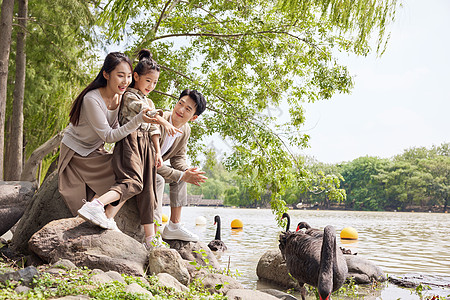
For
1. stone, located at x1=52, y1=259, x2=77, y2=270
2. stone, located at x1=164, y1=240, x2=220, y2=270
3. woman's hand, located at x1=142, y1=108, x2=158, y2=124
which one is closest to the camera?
stone, located at x1=52, y1=259, x2=77, y2=270

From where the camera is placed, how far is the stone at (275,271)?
7.02 m

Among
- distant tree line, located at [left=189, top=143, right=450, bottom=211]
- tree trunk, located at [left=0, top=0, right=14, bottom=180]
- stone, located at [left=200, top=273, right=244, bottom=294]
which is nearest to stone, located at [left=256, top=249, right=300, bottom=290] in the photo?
stone, located at [left=200, top=273, right=244, bottom=294]

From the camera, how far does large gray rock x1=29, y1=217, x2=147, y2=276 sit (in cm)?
425

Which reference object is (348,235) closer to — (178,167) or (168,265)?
(178,167)

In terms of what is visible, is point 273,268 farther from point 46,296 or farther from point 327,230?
point 46,296

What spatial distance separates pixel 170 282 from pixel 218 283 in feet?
2.52

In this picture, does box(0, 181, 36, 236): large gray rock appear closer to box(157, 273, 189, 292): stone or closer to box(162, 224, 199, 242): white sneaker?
box(162, 224, 199, 242): white sneaker

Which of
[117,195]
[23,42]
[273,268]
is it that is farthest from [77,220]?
[23,42]

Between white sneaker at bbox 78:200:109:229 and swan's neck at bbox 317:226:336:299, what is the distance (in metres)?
2.26

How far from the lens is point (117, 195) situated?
4559 millimetres

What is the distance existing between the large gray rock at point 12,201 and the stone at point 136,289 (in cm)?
337

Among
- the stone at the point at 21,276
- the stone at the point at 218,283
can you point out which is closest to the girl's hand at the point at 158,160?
the stone at the point at 218,283

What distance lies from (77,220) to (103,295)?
1.63 metres

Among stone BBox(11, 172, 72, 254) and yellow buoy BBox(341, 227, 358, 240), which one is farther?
yellow buoy BBox(341, 227, 358, 240)
